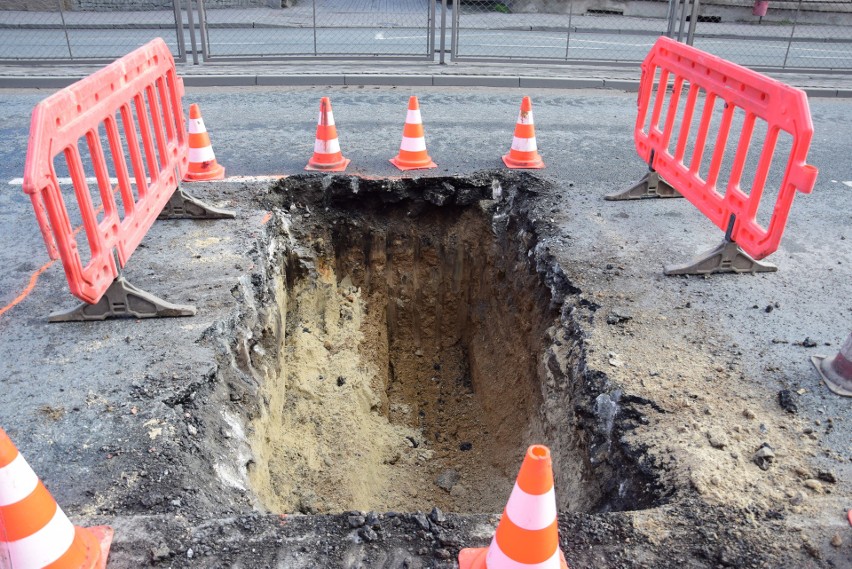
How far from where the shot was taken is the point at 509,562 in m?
2.31

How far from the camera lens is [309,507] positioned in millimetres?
4215

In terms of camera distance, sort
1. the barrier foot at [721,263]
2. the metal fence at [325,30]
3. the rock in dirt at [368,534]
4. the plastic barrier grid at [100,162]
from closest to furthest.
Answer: the rock in dirt at [368,534] < the plastic barrier grid at [100,162] < the barrier foot at [721,263] < the metal fence at [325,30]

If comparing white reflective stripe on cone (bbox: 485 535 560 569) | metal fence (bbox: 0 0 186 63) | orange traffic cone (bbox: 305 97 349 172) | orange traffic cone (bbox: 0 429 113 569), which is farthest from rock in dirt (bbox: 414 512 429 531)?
metal fence (bbox: 0 0 186 63)

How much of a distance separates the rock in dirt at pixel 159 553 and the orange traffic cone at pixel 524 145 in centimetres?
492

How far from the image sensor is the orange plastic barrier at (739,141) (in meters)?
3.75

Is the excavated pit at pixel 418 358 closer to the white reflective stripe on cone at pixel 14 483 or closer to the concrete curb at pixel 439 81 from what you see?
the white reflective stripe on cone at pixel 14 483

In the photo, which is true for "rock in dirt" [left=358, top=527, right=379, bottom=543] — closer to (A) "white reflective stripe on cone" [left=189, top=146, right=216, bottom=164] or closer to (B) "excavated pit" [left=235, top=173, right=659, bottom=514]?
(B) "excavated pit" [left=235, top=173, right=659, bottom=514]

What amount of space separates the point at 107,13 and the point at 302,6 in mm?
5143

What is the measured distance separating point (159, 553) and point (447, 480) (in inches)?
111

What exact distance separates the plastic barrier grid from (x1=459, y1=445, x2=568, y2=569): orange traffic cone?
2509mm

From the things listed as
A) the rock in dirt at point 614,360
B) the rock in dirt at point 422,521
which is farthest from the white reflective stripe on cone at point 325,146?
the rock in dirt at point 422,521

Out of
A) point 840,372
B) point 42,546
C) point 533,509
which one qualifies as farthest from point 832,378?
point 42,546

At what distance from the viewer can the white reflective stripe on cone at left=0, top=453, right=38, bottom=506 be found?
89.4 inches

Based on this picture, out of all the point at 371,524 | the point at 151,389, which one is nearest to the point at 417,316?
the point at 151,389
